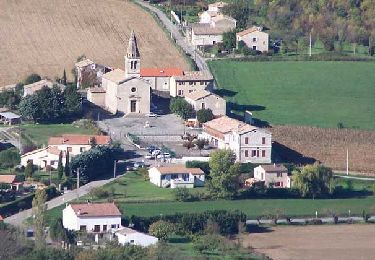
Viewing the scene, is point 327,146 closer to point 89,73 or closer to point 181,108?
point 181,108

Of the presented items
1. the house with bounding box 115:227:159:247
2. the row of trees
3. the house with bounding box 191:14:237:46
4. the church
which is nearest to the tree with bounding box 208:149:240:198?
the house with bounding box 115:227:159:247

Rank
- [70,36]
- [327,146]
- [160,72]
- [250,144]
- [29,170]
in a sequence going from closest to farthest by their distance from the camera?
[29,170], [250,144], [327,146], [160,72], [70,36]

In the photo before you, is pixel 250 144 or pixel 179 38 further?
pixel 179 38

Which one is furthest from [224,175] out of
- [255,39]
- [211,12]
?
[211,12]

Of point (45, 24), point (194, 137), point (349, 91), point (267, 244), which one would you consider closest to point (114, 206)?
point (267, 244)

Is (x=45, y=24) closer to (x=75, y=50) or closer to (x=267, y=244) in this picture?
(x=75, y=50)

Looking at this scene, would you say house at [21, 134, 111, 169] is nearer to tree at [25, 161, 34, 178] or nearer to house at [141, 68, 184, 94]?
tree at [25, 161, 34, 178]

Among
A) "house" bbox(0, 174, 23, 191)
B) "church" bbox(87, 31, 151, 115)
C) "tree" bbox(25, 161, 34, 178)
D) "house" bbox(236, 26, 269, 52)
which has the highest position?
"house" bbox(236, 26, 269, 52)
